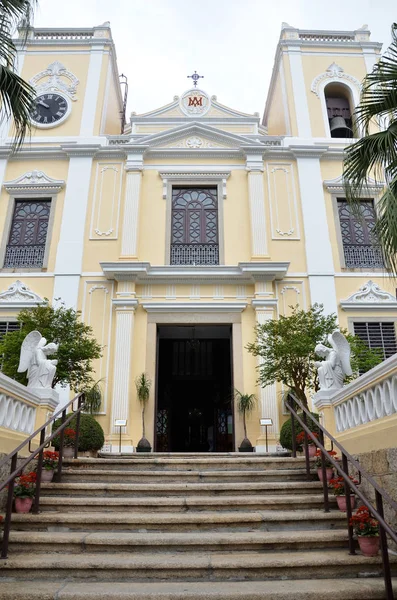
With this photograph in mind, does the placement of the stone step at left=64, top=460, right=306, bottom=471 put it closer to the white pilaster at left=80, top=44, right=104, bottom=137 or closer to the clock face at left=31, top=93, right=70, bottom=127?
the white pilaster at left=80, top=44, right=104, bottom=137

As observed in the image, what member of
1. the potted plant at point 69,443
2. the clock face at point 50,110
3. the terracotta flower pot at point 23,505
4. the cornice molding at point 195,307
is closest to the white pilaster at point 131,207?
the cornice molding at point 195,307

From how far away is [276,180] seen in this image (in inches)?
545

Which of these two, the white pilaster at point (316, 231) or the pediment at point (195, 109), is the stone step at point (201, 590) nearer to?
the white pilaster at point (316, 231)

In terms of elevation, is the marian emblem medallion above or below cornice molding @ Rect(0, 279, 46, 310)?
above

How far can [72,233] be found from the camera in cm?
1287

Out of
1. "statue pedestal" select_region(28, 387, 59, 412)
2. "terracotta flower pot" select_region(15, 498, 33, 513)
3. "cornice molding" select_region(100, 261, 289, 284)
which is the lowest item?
"terracotta flower pot" select_region(15, 498, 33, 513)

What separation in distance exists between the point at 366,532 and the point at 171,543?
5.86 feet

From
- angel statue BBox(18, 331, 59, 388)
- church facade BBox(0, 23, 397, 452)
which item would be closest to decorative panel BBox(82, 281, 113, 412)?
church facade BBox(0, 23, 397, 452)

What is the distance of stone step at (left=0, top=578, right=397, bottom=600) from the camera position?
11.7 feet

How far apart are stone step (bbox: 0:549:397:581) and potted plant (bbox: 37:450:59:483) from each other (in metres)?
2.14

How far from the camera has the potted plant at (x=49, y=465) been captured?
20.7 ft

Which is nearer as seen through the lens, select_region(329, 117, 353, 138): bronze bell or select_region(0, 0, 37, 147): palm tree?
select_region(0, 0, 37, 147): palm tree

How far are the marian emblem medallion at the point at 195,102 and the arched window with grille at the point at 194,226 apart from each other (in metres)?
2.79

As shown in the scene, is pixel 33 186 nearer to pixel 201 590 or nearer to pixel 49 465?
pixel 49 465
